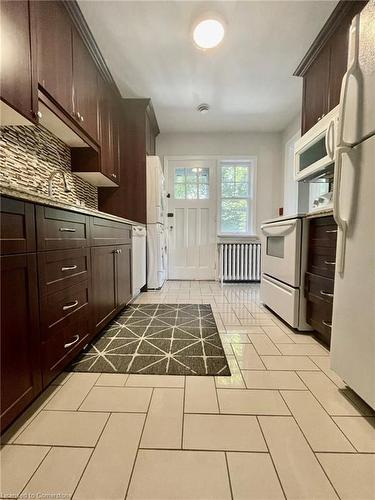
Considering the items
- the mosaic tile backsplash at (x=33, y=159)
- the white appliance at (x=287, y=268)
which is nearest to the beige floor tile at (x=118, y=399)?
the mosaic tile backsplash at (x=33, y=159)

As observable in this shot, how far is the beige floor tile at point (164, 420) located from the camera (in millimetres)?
879

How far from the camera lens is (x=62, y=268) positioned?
48.1 inches

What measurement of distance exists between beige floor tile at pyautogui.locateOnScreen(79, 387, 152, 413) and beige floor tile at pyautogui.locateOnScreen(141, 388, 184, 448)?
46mm

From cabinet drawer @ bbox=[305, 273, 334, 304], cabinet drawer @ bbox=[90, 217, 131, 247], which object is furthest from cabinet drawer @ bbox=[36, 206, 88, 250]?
cabinet drawer @ bbox=[305, 273, 334, 304]

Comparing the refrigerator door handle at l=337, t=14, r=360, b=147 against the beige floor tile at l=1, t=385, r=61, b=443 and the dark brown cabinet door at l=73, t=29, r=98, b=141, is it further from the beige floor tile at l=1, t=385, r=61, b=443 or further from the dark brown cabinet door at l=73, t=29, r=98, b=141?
the dark brown cabinet door at l=73, t=29, r=98, b=141

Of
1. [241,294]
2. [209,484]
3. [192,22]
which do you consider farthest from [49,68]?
[241,294]

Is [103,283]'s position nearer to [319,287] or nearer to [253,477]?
[253,477]

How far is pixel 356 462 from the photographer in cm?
80

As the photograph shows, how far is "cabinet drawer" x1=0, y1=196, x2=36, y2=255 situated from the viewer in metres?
0.83

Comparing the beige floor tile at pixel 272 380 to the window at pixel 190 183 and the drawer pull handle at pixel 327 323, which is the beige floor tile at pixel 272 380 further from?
the window at pixel 190 183

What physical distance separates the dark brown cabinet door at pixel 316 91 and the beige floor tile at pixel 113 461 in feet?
8.42

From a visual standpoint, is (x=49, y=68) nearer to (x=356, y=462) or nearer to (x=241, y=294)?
(x=356, y=462)

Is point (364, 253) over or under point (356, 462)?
over

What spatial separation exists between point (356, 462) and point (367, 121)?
1227mm
